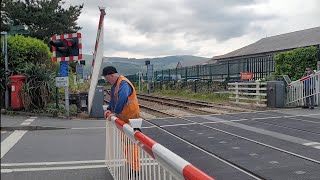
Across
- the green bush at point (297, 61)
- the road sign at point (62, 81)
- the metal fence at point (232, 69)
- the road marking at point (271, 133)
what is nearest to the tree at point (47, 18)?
the metal fence at point (232, 69)

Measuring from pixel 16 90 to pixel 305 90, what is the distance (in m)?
11.9

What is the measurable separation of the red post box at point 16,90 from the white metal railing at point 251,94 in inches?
411

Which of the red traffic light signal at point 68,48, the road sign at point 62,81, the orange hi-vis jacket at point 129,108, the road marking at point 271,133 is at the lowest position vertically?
the road marking at point 271,133

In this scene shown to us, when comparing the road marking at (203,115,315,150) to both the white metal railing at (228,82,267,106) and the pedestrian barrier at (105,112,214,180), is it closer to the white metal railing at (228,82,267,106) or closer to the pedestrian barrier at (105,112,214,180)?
the pedestrian barrier at (105,112,214,180)

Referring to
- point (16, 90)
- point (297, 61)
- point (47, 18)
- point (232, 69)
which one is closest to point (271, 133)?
point (16, 90)

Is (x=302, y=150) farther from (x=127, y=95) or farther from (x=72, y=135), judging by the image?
(x=72, y=135)

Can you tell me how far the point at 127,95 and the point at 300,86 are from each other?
14.1 metres

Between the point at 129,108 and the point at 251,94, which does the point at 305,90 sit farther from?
the point at 129,108

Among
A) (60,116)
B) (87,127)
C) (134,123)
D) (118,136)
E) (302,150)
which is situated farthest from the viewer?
(60,116)

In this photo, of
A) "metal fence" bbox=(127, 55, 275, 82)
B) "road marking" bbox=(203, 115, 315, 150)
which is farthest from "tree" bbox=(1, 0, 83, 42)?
"road marking" bbox=(203, 115, 315, 150)

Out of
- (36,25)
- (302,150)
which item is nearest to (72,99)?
(302,150)

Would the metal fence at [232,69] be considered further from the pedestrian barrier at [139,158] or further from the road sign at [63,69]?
the pedestrian barrier at [139,158]

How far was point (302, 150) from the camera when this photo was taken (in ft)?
27.7

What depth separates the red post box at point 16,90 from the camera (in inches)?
604
